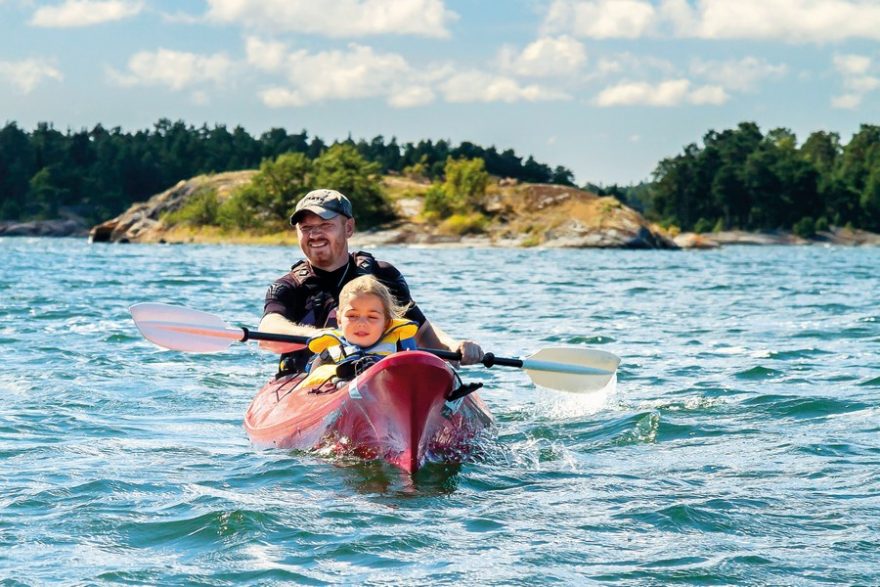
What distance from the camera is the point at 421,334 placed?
721 cm

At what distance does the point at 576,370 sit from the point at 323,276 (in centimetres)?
166

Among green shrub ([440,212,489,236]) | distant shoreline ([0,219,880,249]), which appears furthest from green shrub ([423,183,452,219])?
distant shoreline ([0,219,880,249])

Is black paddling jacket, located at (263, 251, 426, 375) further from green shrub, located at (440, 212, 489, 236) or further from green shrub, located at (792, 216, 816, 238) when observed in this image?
green shrub, located at (792, 216, 816, 238)

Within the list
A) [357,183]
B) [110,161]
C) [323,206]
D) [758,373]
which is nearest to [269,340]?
[323,206]

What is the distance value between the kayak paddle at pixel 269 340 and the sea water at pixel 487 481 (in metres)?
→ 0.36

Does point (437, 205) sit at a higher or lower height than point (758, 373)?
higher

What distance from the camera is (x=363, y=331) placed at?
20.6ft

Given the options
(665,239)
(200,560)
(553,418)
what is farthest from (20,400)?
(665,239)

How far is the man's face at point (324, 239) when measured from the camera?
729cm

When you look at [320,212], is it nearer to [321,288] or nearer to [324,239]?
[324,239]

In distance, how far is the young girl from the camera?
6227 mm

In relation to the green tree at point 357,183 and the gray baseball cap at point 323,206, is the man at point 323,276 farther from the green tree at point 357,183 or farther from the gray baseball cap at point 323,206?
the green tree at point 357,183

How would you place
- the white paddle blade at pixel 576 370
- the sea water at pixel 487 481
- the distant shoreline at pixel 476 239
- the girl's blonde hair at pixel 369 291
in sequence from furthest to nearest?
the distant shoreline at pixel 476 239, the white paddle blade at pixel 576 370, the girl's blonde hair at pixel 369 291, the sea water at pixel 487 481

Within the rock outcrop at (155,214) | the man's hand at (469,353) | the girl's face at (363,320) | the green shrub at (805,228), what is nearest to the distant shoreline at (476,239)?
the green shrub at (805,228)
